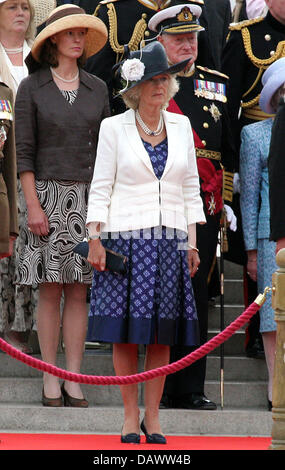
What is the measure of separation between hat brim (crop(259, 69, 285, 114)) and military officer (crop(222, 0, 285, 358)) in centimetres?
52

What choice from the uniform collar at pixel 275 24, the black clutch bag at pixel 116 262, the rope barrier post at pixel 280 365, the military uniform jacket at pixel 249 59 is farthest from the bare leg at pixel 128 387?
the uniform collar at pixel 275 24

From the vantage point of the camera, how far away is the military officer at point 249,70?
26.2 ft

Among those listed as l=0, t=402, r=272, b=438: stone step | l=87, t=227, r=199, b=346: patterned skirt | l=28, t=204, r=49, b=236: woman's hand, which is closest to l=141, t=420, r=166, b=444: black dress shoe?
l=87, t=227, r=199, b=346: patterned skirt

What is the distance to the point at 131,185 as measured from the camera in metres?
6.35

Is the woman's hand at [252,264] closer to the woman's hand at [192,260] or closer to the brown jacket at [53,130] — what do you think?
the brown jacket at [53,130]

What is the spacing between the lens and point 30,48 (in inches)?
315

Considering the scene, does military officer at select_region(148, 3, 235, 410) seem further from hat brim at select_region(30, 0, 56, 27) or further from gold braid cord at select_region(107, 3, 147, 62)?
hat brim at select_region(30, 0, 56, 27)

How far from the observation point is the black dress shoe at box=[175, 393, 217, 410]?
283 inches

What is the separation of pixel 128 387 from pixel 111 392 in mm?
1099

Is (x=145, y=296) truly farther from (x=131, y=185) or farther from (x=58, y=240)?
(x=58, y=240)

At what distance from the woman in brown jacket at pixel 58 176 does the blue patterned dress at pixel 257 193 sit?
0.92 metres

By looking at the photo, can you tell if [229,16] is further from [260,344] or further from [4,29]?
[260,344]
